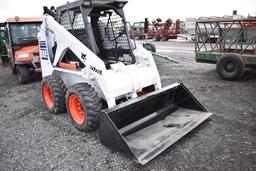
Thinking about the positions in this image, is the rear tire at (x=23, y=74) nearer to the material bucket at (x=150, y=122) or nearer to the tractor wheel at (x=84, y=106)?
the tractor wheel at (x=84, y=106)

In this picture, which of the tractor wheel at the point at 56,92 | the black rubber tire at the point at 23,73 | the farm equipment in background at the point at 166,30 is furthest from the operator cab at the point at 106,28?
the farm equipment in background at the point at 166,30

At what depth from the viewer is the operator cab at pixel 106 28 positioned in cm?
421

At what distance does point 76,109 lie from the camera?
397cm

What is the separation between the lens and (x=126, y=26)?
4.47 m

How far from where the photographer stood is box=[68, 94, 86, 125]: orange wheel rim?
3.89 meters

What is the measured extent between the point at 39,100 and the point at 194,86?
3893 millimetres

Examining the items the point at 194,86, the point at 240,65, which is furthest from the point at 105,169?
the point at 240,65

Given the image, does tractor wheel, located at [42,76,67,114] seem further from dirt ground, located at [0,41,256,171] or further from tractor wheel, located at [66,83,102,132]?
tractor wheel, located at [66,83,102,132]

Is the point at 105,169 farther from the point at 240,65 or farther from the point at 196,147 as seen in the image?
the point at 240,65

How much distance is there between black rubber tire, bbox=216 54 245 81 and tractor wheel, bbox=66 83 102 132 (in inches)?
179

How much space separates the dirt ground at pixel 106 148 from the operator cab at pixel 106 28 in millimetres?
1347

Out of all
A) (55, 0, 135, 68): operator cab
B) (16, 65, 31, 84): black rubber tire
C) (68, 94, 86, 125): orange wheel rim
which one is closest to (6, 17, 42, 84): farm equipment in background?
(16, 65, 31, 84): black rubber tire

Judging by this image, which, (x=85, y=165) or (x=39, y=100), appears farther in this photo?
(x=39, y=100)

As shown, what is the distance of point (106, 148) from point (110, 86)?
2.83 ft
